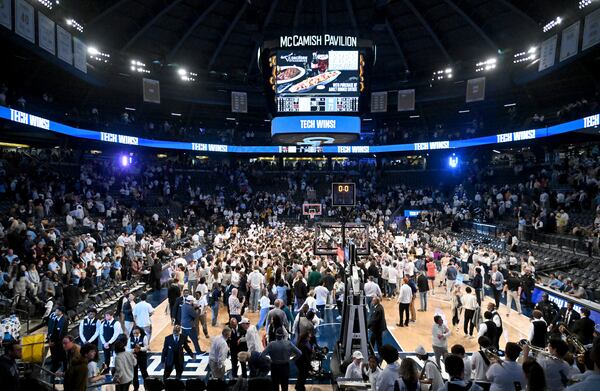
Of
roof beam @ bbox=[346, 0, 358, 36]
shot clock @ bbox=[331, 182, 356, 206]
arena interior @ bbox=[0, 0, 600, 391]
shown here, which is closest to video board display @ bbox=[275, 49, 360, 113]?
arena interior @ bbox=[0, 0, 600, 391]

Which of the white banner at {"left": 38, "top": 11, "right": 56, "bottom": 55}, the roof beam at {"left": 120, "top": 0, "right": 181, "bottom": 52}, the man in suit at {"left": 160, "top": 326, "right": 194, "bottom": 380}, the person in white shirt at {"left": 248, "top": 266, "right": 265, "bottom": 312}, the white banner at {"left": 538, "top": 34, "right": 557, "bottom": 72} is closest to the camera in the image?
the man in suit at {"left": 160, "top": 326, "right": 194, "bottom": 380}

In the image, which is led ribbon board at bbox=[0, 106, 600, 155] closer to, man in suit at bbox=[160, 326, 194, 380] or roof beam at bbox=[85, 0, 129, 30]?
roof beam at bbox=[85, 0, 129, 30]

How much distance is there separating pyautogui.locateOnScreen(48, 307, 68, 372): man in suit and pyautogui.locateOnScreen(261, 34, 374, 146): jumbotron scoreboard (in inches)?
586

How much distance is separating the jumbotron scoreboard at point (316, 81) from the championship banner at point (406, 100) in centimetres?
1692

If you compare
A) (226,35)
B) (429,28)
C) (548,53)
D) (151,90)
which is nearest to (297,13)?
(226,35)

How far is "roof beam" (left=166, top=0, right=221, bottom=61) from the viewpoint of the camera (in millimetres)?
31438

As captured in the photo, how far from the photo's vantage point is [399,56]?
39.1 metres

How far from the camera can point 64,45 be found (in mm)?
24000

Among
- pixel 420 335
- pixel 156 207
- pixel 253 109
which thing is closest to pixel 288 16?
pixel 253 109

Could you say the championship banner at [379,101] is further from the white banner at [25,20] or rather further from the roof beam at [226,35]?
the white banner at [25,20]

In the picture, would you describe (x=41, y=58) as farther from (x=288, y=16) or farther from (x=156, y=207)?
(x=288, y=16)

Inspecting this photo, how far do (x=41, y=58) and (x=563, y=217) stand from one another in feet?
91.0

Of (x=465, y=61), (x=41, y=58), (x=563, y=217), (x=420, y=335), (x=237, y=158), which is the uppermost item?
(x=465, y=61)

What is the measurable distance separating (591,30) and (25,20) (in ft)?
89.5
